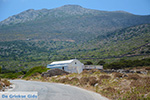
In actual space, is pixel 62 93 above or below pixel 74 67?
above

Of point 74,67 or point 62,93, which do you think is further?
point 74,67

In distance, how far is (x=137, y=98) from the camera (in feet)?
40.7

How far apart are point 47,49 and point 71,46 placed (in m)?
18.8

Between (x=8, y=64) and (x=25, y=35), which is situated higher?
(x=25, y=35)

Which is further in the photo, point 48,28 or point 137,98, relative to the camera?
point 48,28

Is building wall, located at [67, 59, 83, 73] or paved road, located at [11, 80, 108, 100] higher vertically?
paved road, located at [11, 80, 108, 100]

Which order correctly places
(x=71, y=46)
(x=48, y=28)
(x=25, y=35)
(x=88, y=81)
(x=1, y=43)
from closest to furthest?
1. (x=88, y=81)
2. (x=1, y=43)
3. (x=71, y=46)
4. (x=25, y=35)
5. (x=48, y=28)

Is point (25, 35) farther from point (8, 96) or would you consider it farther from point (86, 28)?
point (8, 96)

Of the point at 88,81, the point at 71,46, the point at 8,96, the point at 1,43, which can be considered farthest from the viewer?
the point at 71,46

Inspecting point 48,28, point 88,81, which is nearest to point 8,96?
point 88,81

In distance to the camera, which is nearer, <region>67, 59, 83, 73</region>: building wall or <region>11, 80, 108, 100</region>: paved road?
<region>11, 80, 108, 100</region>: paved road

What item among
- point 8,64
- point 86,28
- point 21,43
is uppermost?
point 86,28

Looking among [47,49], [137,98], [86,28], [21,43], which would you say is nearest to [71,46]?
[47,49]

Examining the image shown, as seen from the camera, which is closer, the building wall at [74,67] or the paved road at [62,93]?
the paved road at [62,93]
